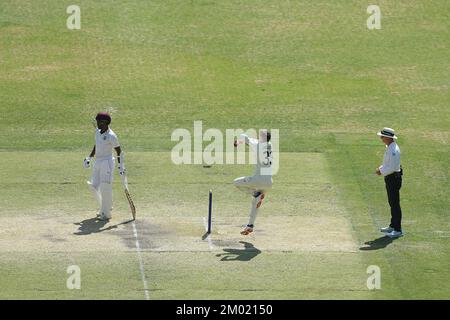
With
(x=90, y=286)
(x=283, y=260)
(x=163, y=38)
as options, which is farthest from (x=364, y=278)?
(x=163, y=38)

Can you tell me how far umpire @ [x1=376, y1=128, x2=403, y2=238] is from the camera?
2470cm

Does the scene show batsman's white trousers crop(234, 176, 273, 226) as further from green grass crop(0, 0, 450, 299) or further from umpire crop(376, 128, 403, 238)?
umpire crop(376, 128, 403, 238)

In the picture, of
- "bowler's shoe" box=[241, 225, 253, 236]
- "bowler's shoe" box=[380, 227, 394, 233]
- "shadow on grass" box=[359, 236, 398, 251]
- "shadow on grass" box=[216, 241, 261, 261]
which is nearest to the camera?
"shadow on grass" box=[216, 241, 261, 261]

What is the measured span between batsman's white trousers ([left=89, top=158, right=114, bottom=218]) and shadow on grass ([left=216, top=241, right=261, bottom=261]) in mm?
3231

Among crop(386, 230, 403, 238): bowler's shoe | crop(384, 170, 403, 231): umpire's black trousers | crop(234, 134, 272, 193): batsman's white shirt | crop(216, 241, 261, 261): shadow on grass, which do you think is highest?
crop(234, 134, 272, 193): batsman's white shirt

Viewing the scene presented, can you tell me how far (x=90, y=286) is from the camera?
21.8 m

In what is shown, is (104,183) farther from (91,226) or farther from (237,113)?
(237,113)

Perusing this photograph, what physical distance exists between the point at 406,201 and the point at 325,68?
11143 millimetres

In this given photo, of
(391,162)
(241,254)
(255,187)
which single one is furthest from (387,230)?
(241,254)

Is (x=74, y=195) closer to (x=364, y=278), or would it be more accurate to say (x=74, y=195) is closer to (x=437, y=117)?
(x=364, y=278)

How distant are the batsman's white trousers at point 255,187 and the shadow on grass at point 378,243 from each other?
236 centimetres

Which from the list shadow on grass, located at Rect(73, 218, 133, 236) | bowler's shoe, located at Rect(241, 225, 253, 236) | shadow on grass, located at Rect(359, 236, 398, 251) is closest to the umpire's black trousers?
shadow on grass, located at Rect(359, 236, 398, 251)

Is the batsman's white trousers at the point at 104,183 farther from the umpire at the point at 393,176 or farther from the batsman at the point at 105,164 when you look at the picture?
the umpire at the point at 393,176

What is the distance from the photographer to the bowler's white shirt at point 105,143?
2533 cm
